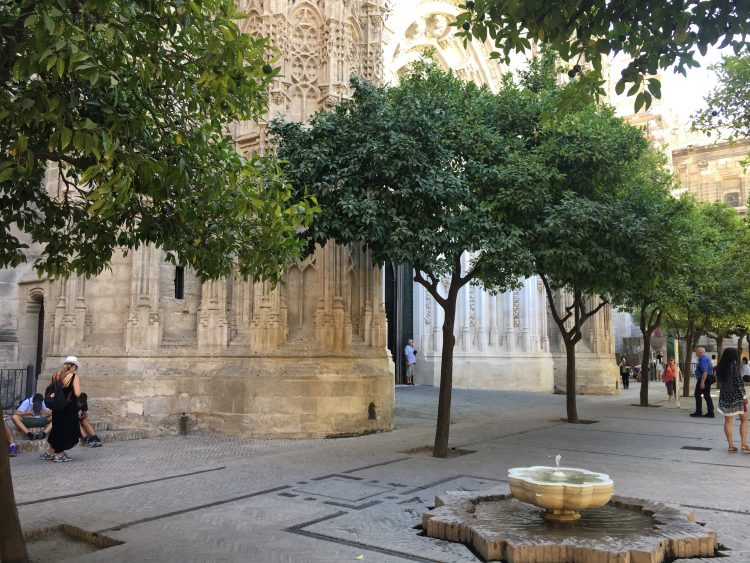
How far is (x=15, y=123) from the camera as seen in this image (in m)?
4.65

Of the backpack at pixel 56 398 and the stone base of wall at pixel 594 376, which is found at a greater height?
the backpack at pixel 56 398

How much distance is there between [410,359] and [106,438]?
1455 cm

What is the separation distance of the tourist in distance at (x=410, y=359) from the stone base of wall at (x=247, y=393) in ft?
37.8

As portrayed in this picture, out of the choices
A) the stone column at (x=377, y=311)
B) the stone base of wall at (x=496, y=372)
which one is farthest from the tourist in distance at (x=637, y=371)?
the stone column at (x=377, y=311)

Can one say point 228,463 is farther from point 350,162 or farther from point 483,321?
point 483,321

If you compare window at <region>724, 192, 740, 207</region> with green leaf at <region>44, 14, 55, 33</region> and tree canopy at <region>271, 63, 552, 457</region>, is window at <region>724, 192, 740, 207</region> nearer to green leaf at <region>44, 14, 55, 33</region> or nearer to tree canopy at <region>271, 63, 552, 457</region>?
tree canopy at <region>271, 63, 552, 457</region>

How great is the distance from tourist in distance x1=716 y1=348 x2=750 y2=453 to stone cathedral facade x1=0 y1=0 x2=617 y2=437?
6110 mm

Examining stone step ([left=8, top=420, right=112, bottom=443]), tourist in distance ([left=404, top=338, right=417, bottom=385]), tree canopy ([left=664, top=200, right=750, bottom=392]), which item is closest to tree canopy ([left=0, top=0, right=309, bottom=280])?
stone step ([left=8, top=420, right=112, bottom=443])

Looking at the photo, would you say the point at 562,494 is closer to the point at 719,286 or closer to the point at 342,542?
the point at 342,542

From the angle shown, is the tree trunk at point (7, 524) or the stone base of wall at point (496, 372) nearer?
the tree trunk at point (7, 524)

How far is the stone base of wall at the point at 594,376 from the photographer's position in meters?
24.8

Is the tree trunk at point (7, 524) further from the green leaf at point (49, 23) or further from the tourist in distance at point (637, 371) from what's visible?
the tourist in distance at point (637, 371)

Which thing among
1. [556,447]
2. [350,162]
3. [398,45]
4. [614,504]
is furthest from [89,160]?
[398,45]

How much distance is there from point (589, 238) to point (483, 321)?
15112mm
